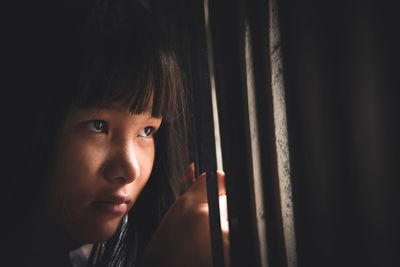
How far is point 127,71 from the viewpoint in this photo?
1.95ft

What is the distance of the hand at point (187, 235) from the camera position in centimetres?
55

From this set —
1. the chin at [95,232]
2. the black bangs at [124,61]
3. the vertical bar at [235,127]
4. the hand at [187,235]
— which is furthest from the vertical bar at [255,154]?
the chin at [95,232]

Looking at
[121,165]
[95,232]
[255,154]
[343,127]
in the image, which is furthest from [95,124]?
[343,127]

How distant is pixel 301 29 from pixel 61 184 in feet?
1.90

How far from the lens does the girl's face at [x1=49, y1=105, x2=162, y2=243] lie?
58 cm

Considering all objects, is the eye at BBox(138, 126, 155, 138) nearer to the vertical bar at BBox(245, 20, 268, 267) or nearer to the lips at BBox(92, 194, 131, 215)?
the lips at BBox(92, 194, 131, 215)

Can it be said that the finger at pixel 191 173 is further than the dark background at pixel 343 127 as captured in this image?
Yes

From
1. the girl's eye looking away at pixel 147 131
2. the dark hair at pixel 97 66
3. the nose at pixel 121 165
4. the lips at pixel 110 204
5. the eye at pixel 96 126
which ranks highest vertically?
the dark hair at pixel 97 66

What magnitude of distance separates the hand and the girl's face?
127 millimetres

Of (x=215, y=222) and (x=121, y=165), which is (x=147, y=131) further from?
(x=215, y=222)

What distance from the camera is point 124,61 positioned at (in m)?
0.59

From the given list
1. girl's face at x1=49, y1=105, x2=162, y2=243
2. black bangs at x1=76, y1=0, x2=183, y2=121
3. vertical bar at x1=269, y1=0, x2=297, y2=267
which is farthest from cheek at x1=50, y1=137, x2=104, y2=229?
vertical bar at x1=269, y1=0, x2=297, y2=267

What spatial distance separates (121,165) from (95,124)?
0.11 meters

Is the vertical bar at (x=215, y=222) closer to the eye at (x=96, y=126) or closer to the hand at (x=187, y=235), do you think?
the hand at (x=187, y=235)
